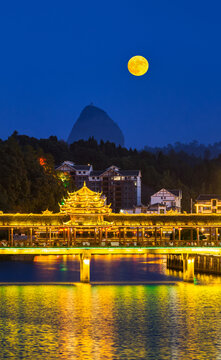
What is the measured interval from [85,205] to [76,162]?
10788cm

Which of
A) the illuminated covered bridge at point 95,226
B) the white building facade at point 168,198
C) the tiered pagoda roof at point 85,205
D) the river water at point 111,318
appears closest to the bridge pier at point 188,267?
the illuminated covered bridge at point 95,226

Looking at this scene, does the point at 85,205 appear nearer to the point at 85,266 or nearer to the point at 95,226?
the point at 95,226

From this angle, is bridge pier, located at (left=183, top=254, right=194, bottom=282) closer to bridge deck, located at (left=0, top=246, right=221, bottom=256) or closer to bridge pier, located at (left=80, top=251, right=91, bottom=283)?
bridge deck, located at (left=0, top=246, right=221, bottom=256)

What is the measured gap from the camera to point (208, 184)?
17875 centimetres

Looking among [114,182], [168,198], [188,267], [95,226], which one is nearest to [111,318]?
[188,267]

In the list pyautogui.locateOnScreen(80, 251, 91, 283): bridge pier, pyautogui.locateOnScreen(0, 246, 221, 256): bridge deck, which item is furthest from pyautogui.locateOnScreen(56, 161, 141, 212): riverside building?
pyautogui.locateOnScreen(80, 251, 91, 283): bridge pier

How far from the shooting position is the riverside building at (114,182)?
15350 centimetres

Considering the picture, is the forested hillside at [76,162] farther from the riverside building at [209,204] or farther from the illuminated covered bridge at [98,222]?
the illuminated covered bridge at [98,222]

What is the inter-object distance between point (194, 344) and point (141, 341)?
283 cm

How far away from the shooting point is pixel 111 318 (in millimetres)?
43375

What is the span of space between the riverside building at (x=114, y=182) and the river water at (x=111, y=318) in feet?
284

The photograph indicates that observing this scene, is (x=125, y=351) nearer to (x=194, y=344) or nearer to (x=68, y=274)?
(x=194, y=344)

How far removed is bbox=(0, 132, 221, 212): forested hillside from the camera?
3848 inches

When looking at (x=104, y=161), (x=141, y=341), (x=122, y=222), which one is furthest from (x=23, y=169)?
(x=104, y=161)
